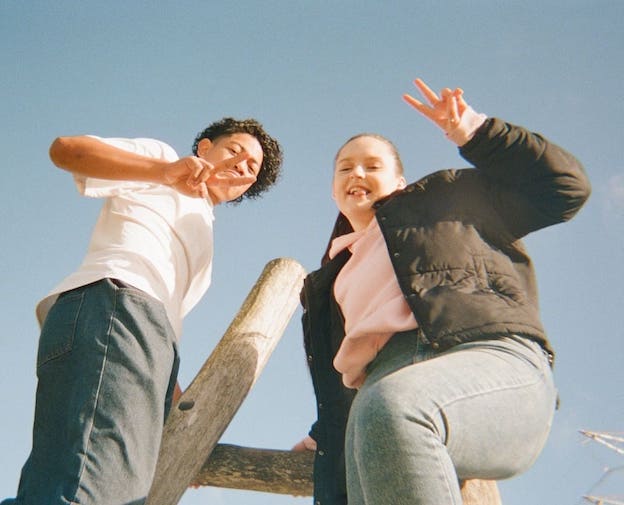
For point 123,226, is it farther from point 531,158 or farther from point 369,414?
point 531,158

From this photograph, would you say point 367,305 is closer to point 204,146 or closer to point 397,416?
point 397,416

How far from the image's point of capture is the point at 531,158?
7.15ft

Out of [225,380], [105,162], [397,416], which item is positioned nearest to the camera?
[397,416]

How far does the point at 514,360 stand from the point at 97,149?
5.52ft

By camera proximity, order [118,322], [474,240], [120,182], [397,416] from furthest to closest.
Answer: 1. [120,182]
2. [474,240]
3. [118,322]
4. [397,416]

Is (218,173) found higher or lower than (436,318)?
higher

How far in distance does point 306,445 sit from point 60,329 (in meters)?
1.20

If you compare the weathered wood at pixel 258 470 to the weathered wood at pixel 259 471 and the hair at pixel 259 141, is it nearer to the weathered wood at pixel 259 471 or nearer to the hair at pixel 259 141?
the weathered wood at pixel 259 471

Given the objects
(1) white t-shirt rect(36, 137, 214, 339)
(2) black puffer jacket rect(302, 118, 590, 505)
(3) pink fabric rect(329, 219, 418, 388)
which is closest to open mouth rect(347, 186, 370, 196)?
(3) pink fabric rect(329, 219, 418, 388)

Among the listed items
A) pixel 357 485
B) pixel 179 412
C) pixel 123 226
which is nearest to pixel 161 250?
pixel 123 226

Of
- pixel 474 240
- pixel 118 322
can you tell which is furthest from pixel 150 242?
pixel 474 240

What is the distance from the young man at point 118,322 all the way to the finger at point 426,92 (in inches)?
29.3

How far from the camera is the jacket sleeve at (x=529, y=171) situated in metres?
2.19

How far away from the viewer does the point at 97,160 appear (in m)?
2.45
